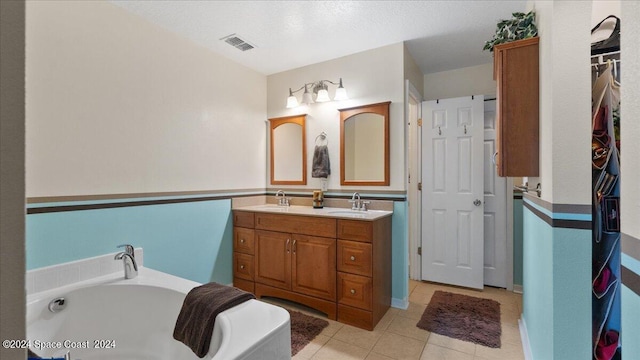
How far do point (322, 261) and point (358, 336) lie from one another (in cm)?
63

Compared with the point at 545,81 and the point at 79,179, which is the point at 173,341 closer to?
the point at 79,179

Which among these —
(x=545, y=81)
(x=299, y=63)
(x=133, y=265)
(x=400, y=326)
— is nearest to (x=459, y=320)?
(x=400, y=326)

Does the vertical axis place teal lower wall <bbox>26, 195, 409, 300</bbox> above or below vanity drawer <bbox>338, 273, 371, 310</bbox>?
above

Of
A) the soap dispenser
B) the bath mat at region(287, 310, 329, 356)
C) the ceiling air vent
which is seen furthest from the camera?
the soap dispenser

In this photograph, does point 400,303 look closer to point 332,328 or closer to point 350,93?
point 332,328

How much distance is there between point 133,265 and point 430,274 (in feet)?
9.52

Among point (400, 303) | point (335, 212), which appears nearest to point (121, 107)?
point (335, 212)

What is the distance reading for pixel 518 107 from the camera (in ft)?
5.69

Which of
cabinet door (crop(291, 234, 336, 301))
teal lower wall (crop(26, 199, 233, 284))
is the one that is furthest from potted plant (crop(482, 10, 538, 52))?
teal lower wall (crop(26, 199, 233, 284))

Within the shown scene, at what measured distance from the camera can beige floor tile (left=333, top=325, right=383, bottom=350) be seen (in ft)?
6.98

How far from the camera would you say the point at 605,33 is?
1470 millimetres

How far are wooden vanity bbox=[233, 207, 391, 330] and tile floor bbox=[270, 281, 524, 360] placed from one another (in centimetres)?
12

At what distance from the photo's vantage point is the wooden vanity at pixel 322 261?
2.33 meters
